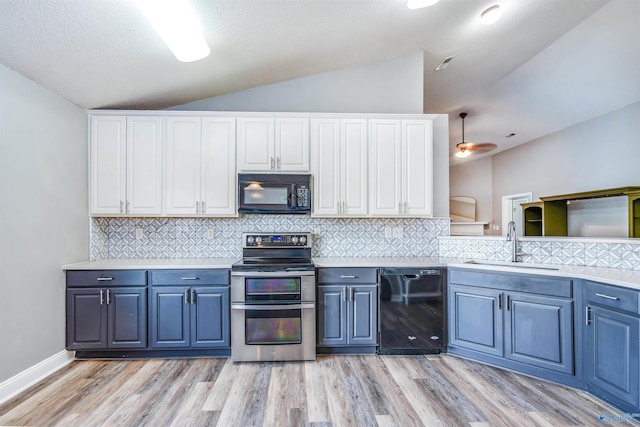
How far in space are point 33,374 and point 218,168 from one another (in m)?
2.24

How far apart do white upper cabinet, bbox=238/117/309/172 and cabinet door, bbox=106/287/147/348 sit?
155cm

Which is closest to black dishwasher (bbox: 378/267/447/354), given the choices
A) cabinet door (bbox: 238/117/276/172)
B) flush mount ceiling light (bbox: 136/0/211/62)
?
cabinet door (bbox: 238/117/276/172)

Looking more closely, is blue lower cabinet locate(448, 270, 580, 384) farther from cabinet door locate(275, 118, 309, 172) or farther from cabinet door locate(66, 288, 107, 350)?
cabinet door locate(66, 288, 107, 350)

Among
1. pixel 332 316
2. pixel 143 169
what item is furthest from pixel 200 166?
pixel 332 316

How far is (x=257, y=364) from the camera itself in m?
2.46

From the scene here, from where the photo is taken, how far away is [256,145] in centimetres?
A: 282

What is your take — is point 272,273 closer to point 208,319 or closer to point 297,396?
point 208,319

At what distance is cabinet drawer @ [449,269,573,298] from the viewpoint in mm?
2137

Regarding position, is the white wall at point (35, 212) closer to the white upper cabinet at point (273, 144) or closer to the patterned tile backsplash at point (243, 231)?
the patterned tile backsplash at point (243, 231)

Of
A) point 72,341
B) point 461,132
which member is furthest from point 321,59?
point 461,132

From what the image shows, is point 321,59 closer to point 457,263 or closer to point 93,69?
point 93,69

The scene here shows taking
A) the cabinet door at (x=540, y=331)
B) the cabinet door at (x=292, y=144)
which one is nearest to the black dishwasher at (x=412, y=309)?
the cabinet door at (x=540, y=331)

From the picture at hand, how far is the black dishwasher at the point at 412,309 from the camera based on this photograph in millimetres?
2582

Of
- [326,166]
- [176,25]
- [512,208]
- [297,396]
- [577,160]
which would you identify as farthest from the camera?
[512,208]
